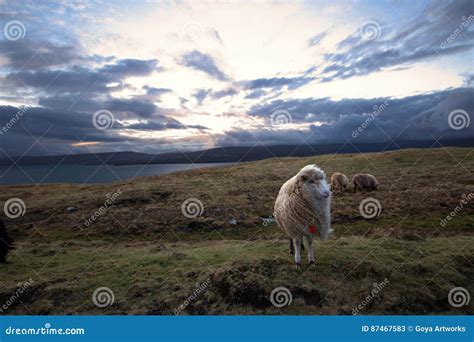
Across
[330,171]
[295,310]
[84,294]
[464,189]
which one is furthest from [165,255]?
[330,171]

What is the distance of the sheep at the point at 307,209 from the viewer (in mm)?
8656

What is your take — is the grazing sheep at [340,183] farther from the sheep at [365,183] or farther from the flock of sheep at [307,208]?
the flock of sheep at [307,208]

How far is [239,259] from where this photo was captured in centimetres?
966

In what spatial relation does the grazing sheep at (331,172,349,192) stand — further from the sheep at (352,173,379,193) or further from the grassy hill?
the grassy hill

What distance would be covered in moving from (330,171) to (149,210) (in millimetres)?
23890

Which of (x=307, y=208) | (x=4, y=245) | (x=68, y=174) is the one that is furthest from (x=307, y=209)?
(x=68, y=174)

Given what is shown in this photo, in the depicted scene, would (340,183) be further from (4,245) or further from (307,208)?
(4,245)

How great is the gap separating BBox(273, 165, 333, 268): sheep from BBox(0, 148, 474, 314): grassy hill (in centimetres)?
79

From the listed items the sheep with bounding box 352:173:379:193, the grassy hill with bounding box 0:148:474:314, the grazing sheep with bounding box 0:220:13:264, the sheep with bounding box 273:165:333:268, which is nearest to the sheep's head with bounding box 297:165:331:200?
the sheep with bounding box 273:165:333:268

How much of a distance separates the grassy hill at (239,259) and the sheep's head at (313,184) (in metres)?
2.09

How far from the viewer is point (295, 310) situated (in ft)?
22.9

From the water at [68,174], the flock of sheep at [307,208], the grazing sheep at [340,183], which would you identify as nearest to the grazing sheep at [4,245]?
the flock of sheep at [307,208]

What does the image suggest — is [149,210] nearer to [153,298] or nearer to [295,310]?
[153,298]

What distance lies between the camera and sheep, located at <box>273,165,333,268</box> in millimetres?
8656
